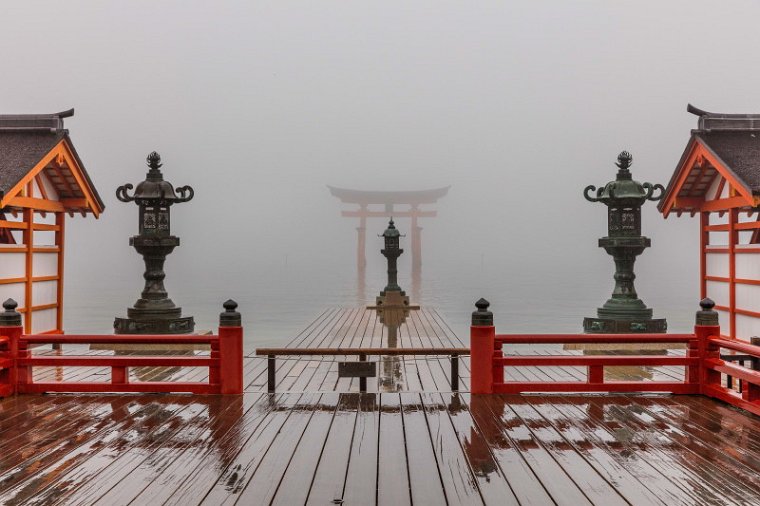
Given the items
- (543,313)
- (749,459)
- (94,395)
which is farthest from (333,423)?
(543,313)

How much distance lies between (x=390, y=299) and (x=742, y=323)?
10.7 metres

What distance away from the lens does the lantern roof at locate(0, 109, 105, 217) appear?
1080 centimetres

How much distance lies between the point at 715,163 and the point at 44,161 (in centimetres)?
1151

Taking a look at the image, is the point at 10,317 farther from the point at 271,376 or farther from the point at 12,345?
the point at 271,376

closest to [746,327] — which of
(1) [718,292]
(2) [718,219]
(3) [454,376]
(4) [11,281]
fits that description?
(1) [718,292]

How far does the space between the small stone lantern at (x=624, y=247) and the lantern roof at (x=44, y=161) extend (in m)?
10.1

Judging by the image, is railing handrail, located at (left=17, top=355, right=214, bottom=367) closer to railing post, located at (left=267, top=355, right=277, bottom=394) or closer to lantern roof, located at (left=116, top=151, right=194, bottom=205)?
railing post, located at (left=267, top=355, right=277, bottom=394)

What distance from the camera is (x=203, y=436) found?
5582 millimetres

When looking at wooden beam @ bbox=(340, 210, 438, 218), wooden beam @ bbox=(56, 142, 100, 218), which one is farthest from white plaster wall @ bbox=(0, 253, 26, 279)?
wooden beam @ bbox=(340, 210, 438, 218)

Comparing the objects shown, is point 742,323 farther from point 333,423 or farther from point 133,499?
point 133,499

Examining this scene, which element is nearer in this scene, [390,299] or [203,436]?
[203,436]

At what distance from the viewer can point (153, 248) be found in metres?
12.9

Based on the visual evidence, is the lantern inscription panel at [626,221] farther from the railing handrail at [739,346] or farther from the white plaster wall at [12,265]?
the white plaster wall at [12,265]

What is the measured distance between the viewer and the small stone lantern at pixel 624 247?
1233cm
